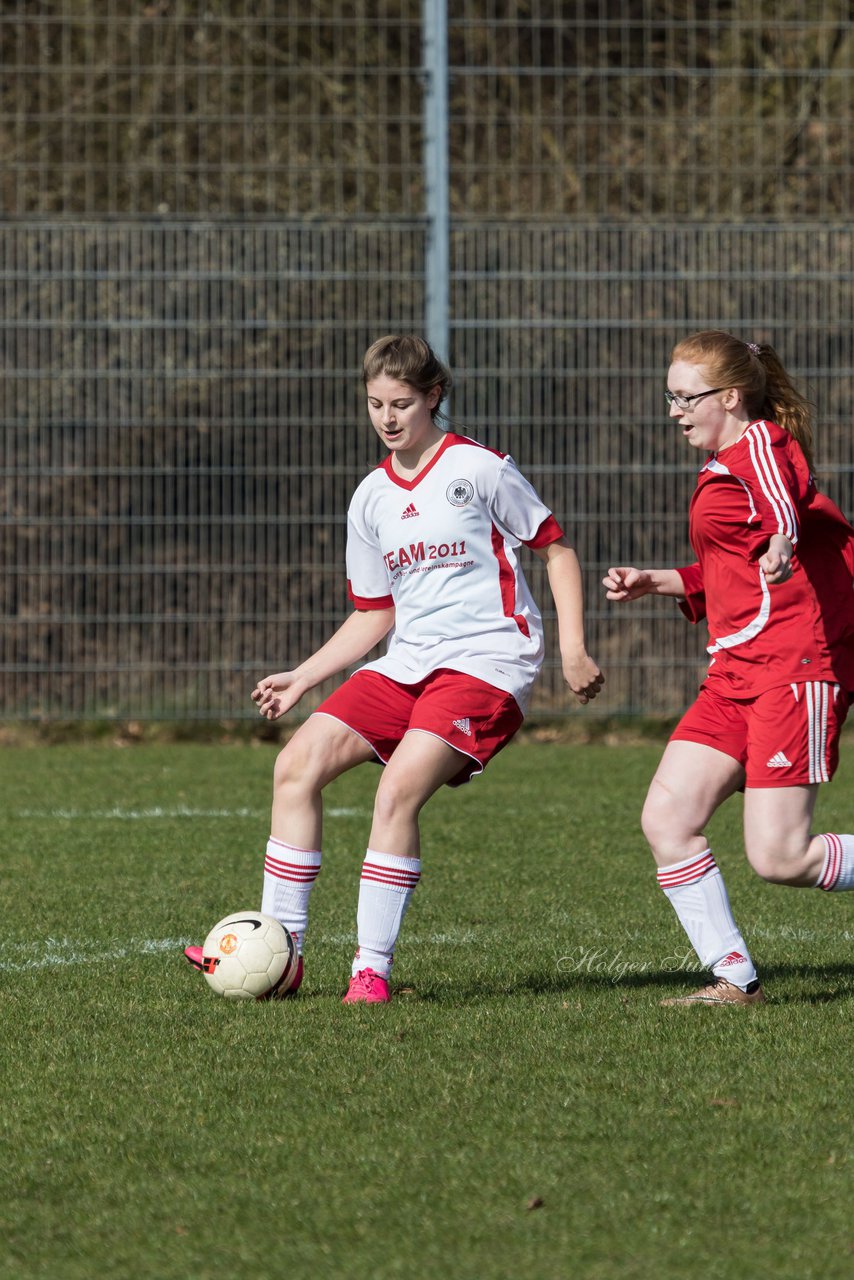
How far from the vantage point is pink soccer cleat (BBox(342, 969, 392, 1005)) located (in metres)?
4.70

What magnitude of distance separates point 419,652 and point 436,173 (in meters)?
6.92

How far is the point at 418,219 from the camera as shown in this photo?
1115cm

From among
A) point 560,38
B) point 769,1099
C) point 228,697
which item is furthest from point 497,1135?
point 560,38

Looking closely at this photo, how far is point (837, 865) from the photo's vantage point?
15.2 ft

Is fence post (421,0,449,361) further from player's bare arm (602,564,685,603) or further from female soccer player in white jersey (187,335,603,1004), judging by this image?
player's bare arm (602,564,685,603)

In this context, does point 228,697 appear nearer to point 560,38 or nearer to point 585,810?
point 585,810

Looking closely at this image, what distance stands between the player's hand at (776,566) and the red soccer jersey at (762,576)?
0.24 metres

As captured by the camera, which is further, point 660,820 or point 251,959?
point 251,959

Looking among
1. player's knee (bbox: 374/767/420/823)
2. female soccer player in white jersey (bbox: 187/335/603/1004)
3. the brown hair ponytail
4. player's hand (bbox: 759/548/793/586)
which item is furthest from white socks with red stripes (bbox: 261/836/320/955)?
the brown hair ponytail

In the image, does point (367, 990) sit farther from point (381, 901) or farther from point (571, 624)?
point (571, 624)

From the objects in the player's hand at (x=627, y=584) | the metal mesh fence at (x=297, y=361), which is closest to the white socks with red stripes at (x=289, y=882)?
the player's hand at (x=627, y=584)

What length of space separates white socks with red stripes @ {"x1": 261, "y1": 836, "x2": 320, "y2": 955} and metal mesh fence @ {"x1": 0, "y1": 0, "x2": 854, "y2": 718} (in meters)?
6.28

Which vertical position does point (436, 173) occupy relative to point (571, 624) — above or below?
above

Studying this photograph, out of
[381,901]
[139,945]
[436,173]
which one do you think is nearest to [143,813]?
[139,945]
